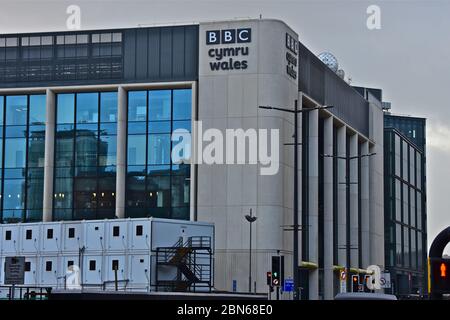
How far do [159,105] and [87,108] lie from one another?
6.77m

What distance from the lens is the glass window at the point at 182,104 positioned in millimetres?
79625

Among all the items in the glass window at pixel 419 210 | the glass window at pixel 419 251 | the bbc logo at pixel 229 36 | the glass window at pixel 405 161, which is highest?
the bbc logo at pixel 229 36

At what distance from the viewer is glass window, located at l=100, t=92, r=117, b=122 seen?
81750mm

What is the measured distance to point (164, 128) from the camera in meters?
79.6

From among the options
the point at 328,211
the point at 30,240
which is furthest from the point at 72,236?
the point at 328,211

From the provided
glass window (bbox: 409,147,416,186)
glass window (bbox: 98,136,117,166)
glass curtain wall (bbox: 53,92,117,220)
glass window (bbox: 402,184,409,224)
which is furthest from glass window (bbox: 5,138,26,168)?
glass window (bbox: 409,147,416,186)

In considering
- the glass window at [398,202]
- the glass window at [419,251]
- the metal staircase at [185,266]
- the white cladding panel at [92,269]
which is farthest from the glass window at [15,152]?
the glass window at [419,251]

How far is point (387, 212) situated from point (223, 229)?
5199 centimetres

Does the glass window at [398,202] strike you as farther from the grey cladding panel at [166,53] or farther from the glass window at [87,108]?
the glass window at [87,108]

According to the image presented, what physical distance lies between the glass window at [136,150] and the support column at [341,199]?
2533 cm

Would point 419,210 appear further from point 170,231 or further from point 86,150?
point 170,231

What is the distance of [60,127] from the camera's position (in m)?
83.2

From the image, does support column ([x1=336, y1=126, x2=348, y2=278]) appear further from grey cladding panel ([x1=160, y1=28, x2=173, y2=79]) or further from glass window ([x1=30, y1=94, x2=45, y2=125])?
glass window ([x1=30, y1=94, x2=45, y2=125])
